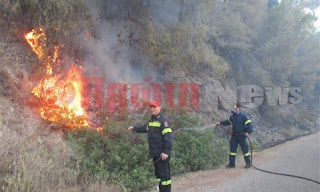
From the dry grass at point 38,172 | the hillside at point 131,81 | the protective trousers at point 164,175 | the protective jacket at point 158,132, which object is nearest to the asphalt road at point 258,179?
the hillside at point 131,81

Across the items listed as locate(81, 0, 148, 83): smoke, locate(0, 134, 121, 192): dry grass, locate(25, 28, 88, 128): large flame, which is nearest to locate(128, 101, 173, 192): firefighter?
locate(0, 134, 121, 192): dry grass

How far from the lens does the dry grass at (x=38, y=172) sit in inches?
199

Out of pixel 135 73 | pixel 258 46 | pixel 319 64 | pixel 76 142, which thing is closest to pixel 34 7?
pixel 76 142

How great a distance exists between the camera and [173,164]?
8258 mm

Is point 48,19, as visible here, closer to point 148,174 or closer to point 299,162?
point 148,174

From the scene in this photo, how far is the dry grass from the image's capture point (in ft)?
16.6

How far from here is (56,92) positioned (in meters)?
9.12

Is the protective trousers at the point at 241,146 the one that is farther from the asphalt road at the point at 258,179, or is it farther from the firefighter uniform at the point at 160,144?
the firefighter uniform at the point at 160,144

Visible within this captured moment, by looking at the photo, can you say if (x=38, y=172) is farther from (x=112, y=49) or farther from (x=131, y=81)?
(x=112, y=49)

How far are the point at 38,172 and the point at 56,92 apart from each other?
14.0 ft

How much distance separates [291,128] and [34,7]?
1992cm

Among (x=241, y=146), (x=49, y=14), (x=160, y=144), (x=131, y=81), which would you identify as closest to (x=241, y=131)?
(x=241, y=146)

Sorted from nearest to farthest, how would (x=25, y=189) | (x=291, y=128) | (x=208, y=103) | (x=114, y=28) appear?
(x=25, y=189) < (x=114, y=28) < (x=208, y=103) < (x=291, y=128)

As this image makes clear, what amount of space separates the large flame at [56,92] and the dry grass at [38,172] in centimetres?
156
